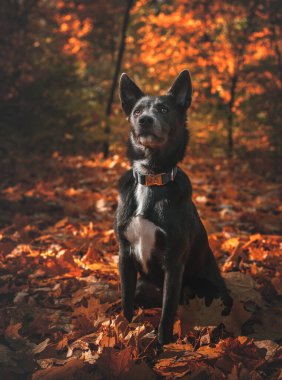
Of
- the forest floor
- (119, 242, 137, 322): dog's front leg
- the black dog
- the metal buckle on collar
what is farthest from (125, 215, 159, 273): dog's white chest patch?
the forest floor

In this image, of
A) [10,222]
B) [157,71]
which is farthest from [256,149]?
[10,222]

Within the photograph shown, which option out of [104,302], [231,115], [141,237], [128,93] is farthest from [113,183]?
[141,237]

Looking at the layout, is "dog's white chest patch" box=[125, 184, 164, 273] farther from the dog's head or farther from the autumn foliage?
the autumn foliage

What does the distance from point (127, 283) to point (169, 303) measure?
16.5 inches

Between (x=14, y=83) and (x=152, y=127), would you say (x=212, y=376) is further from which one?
(x=14, y=83)

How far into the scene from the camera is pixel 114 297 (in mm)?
3924

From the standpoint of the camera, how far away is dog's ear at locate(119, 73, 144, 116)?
3492 millimetres

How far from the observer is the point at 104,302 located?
3.86 metres

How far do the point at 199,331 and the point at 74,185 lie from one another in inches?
232

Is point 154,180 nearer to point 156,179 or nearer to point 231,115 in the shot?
point 156,179

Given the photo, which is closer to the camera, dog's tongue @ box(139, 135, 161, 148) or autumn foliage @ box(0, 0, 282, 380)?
autumn foliage @ box(0, 0, 282, 380)

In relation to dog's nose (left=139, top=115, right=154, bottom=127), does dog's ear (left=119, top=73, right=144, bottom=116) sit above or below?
above

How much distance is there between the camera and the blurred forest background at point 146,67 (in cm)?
1048

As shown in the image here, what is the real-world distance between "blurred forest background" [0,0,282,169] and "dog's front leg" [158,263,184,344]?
760 centimetres
